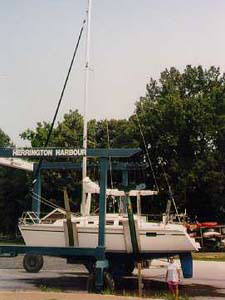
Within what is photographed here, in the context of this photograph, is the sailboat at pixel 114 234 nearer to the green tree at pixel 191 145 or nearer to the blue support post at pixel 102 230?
the blue support post at pixel 102 230

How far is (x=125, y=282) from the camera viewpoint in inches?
811

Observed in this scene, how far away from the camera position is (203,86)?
178 ft

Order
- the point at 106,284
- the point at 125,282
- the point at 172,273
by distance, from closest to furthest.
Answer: the point at 172,273, the point at 106,284, the point at 125,282

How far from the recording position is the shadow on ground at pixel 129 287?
17.7 meters

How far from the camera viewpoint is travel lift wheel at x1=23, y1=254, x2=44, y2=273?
73.6 feet

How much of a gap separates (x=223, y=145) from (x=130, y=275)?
94.8 ft

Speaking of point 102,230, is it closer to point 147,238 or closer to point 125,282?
point 147,238

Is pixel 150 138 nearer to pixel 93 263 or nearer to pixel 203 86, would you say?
pixel 203 86

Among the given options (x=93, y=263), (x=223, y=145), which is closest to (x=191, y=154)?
(x=223, y=145)

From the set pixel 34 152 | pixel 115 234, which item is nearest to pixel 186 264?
pixel 115 234

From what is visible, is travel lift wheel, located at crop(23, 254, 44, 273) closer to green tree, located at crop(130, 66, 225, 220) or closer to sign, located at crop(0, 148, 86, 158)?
sign, located at crop(0, 148, 86, 158)

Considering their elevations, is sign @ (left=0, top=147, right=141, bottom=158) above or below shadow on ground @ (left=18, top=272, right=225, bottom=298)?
above

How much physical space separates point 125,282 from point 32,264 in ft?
13.1

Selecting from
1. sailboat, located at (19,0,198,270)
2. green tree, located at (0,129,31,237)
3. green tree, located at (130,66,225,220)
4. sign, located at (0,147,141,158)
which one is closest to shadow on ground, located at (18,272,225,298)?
sailboat, located at (19,0,198,270)
